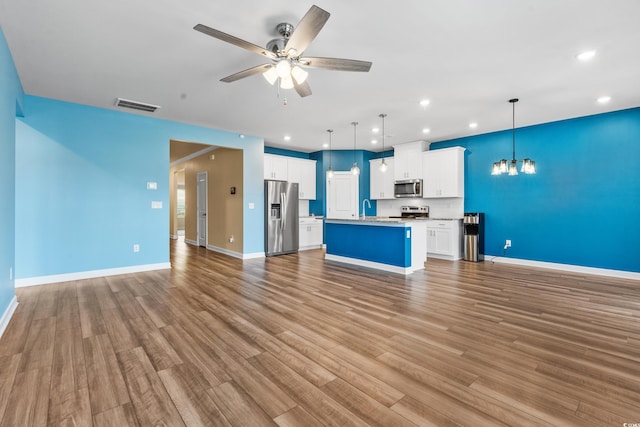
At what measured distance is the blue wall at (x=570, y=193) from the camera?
486cm

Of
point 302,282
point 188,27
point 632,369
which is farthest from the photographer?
point 302,282

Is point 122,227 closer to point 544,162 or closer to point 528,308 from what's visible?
point 528,308

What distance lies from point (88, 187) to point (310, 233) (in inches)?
189

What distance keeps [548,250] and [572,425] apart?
16.5ft

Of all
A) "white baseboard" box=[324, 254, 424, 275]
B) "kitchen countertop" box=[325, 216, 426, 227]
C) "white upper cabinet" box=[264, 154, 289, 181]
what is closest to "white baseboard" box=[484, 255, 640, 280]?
"white baseboard" box=[324, 254, 424, 275]

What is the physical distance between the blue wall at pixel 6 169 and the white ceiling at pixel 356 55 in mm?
240

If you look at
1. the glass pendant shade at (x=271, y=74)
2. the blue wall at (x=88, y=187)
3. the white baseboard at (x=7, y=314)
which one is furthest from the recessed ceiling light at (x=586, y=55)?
the white baseboard at (x=7, y=314)

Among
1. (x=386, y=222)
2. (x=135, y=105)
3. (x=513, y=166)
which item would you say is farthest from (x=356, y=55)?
(x=135, y=105)

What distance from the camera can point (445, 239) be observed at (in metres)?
6.48

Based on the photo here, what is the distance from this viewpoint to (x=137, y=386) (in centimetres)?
188

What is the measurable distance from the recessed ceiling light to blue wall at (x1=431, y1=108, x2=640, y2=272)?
2.68 m

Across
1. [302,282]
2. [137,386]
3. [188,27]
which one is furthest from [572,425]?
[188,27]

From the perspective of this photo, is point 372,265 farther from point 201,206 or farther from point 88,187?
point 201,206

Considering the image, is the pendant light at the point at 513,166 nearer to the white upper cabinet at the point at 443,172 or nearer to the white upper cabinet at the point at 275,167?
the white upper cabinet at the point at 443,172
